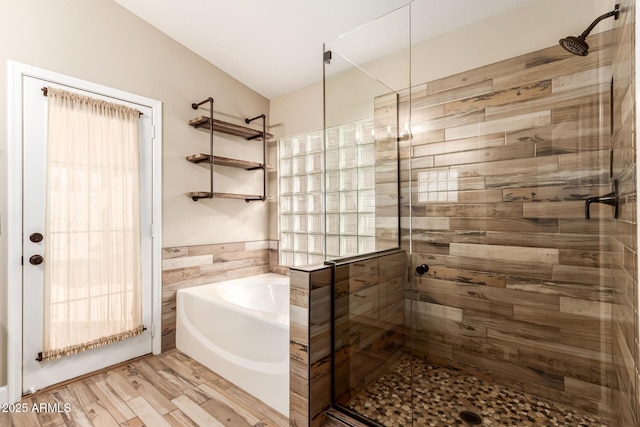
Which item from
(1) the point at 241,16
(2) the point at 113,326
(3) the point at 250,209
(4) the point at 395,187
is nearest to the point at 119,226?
(2) the point at 113,326

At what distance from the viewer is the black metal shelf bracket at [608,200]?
135 centimetres

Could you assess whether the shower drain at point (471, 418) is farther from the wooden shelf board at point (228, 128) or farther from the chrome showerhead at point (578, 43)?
the wooden shelf board at point (228, 128)

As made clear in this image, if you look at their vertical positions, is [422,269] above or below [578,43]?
below

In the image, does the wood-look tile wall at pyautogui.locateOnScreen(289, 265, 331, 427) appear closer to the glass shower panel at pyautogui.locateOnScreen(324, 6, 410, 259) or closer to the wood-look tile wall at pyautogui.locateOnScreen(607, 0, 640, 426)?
the glass shower panel at pyautogui.locateOnScreen(324, 6, 410, 259)

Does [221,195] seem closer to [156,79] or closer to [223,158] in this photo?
[223,158]

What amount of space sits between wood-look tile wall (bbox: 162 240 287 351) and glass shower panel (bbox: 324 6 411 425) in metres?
1.46

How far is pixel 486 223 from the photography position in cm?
191

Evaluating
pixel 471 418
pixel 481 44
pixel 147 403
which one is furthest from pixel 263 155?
pixel 471 418

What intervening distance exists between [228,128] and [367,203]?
1.69 meters

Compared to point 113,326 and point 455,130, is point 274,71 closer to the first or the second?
point 455,130

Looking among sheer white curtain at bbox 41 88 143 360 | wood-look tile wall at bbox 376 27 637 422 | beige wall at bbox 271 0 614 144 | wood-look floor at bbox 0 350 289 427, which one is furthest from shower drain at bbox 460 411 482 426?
sheer white curtain at bbox 41 88 143 360

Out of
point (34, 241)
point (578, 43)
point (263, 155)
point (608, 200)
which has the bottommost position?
point (34, 241)

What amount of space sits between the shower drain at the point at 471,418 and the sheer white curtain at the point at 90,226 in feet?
7.70

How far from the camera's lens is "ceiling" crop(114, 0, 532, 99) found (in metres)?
1.92
